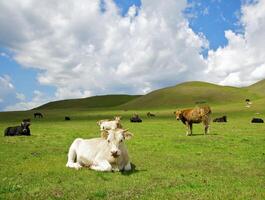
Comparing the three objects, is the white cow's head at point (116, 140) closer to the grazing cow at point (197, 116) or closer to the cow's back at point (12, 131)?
the grazing cow at point (197, 116)

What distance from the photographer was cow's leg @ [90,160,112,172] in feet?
46.9

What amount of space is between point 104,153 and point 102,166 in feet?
1.61

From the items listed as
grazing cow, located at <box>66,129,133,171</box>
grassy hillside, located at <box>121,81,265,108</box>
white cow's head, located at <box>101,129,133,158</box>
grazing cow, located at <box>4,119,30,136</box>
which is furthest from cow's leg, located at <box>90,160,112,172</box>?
grassy hillside, located at <box>121,81,265,108</box>

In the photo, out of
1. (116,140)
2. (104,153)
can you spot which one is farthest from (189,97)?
(116,140)

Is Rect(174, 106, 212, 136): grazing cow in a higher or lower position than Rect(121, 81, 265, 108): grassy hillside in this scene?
lower

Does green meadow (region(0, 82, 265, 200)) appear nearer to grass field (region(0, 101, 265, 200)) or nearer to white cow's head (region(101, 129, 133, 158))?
grass field (region(0, 101, 265, 200))

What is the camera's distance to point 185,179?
42.8ft

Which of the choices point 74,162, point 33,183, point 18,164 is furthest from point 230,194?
point 18,164

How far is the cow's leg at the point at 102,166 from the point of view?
46.9ft

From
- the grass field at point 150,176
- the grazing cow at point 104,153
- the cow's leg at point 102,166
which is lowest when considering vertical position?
the grass field at point 150,176

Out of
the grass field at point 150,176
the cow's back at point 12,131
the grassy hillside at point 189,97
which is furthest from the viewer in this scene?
the grassy hillside at point 189,97

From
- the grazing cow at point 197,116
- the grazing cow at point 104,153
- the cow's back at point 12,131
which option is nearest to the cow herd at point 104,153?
the grazing cow at point 104,153

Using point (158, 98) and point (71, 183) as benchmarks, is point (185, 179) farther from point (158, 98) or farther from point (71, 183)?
point (158, 98)

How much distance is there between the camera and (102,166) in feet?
47.3
